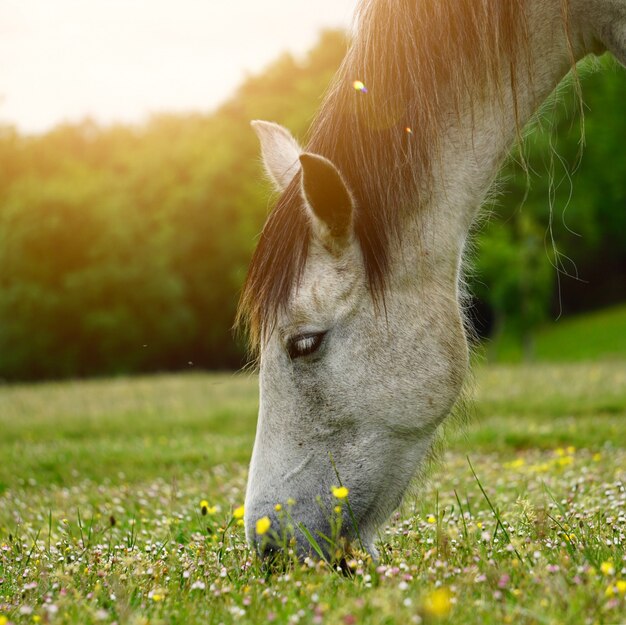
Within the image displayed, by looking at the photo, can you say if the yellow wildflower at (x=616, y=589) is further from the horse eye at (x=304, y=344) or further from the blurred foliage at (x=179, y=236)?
the blurred foliage at (x=179, y=236)

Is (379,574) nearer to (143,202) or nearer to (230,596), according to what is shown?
(230,596)

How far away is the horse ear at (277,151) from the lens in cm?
416

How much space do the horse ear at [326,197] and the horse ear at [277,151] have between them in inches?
27.5

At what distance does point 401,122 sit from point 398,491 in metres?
1.78

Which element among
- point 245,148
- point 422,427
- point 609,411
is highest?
point 245,148

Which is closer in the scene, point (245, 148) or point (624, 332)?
point (624, 332)

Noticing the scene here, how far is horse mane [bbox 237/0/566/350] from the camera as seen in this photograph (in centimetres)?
358

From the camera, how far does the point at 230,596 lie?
2.87 meters

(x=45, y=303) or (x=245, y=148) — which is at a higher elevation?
(x=245, y=148)

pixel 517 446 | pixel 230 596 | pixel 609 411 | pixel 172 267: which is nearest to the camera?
pixel 230 596

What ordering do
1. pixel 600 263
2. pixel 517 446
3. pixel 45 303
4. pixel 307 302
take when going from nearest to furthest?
pixel 307 302, pixel 517 446, pixel 45 303, pixel 600 263

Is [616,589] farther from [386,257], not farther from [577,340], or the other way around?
[577,340]

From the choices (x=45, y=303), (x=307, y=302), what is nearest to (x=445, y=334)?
(x=307, y=302)

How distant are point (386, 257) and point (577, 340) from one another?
142ft
